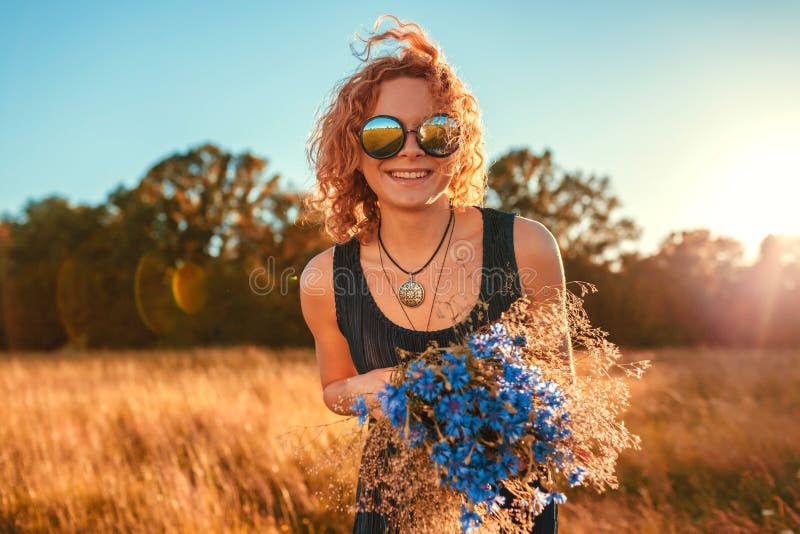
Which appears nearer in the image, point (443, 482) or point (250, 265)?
point (443, 482)

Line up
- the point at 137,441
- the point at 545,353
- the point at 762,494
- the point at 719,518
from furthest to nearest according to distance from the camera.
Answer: the point at 137,441
the point at 762,494
the point at 719,518
the point at 545,353

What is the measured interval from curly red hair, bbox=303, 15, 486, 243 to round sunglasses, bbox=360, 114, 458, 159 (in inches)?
1.9

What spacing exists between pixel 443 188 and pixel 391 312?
52 centimetres

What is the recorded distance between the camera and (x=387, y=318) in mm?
2264

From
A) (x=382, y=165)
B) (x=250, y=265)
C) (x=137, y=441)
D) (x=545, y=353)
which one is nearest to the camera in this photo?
(x=545, y=353)

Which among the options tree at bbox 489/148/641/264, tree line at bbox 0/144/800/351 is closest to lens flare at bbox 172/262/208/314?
tree line at bbox 0/144/800/351

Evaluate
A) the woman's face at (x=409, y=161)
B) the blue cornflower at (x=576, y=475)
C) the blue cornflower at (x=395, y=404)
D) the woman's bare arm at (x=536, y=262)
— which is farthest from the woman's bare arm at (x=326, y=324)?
the blue cornflower at (x=576, y=475)

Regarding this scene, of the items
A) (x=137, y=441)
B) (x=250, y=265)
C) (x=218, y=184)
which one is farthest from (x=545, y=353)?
(x=218, y=184)

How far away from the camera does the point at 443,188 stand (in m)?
2.26

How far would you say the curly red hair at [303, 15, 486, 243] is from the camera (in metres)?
2.28

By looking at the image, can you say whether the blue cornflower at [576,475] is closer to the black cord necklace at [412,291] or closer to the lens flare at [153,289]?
the black cord necklace at [412,291]

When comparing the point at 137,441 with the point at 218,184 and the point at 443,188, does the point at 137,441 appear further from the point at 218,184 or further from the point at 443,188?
the point at 218,184

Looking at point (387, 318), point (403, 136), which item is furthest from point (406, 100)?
point (387, 318)

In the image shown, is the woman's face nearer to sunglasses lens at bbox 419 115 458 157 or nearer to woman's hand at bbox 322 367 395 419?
sunglasses lens at bbox 419 115 458 157
